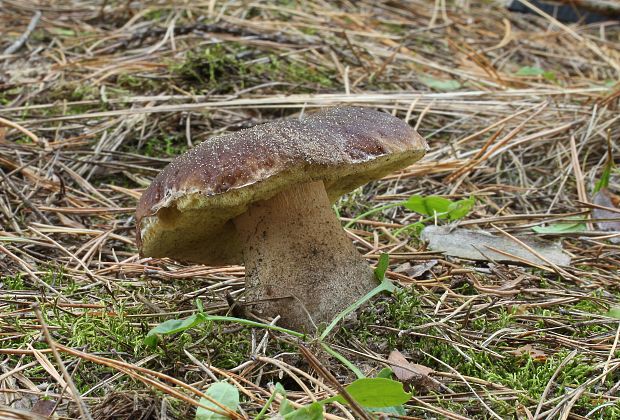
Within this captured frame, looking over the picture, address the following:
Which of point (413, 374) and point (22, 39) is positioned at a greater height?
point (413, 374)

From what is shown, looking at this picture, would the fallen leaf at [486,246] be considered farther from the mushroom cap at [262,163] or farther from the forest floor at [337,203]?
the mushroom cap at [262,163]

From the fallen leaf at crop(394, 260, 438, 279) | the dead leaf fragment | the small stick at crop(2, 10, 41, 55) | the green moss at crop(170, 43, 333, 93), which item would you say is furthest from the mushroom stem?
the small stick at crop(2, 10, 41, 55)

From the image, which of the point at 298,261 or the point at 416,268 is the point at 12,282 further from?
the point at 416,268

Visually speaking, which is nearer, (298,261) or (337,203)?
(298,261)

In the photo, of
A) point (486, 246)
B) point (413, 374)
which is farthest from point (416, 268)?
point (413, 374)

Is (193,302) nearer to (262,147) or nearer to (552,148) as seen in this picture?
(262,147)

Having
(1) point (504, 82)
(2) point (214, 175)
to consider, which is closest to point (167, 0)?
(1) point (504, 82)

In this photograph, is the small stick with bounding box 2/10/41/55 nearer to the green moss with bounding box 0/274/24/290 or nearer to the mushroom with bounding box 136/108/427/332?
the green moss with bounding box 0/274/24/290
